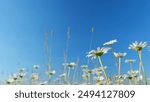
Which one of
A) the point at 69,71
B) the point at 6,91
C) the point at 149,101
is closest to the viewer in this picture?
the point at 149,101

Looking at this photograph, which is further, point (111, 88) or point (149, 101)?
point (111, 88)

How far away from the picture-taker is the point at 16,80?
28.0 ft

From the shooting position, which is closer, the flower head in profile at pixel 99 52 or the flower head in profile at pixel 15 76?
the flower head in profile at pixel 99 52

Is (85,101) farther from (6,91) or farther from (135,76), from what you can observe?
(135,76)

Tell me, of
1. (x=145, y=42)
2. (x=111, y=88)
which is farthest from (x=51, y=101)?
Answer: (x=145, y=42)

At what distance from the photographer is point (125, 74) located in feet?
24.5

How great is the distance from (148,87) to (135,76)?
1435 millimetres

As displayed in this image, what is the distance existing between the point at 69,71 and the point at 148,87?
7.46ft

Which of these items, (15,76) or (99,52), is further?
(15,76)

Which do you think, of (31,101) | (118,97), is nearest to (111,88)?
(118,97)

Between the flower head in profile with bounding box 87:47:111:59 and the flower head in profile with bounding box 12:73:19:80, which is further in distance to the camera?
the flower head in profile with bounding box 12:73:19:80

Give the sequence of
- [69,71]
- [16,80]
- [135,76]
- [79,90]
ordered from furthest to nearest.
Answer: [16,80]
[69,71]
[135,76]
[79,90]

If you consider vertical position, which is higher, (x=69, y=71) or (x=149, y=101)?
(x=69, y=71)

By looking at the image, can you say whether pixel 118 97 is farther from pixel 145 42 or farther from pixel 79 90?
pixel 145 42
